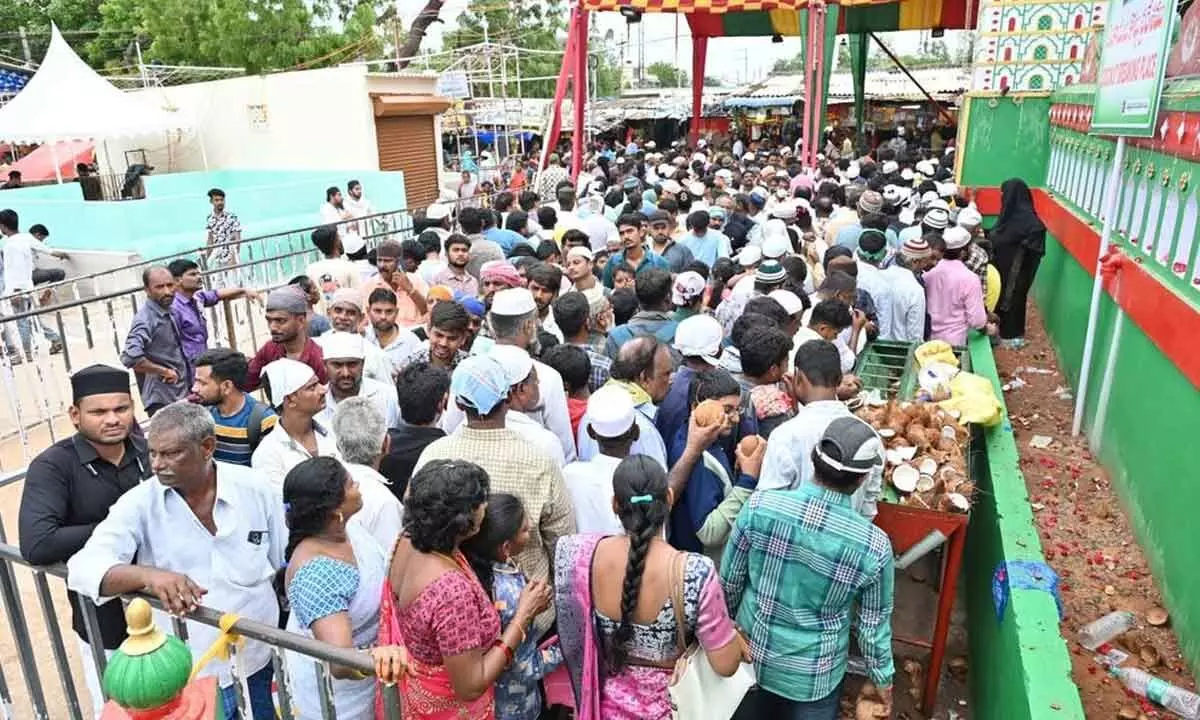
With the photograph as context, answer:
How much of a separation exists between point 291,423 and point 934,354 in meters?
3.87

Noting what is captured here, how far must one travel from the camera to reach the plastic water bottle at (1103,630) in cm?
358

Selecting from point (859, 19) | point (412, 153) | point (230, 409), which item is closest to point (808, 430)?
point (230, 409)

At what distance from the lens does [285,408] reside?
3264 mm

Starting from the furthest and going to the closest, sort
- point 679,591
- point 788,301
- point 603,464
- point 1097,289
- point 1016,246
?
point 1016,246 → point 1097,289 → point 788,301 → point 603,464 → point 679,591

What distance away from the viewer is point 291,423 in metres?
3.28

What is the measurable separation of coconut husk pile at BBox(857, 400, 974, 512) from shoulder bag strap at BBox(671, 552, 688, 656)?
1801 millimetres

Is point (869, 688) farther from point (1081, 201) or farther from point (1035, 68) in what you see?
point (1035, 68)

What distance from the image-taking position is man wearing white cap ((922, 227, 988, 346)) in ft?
19.7

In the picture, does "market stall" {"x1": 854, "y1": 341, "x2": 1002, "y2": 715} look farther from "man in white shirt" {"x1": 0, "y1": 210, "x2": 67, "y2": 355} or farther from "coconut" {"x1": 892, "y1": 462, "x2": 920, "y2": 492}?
"man in white shirt" {"x1": 0, "y1": 210, "x2": 67, "y2": 355}

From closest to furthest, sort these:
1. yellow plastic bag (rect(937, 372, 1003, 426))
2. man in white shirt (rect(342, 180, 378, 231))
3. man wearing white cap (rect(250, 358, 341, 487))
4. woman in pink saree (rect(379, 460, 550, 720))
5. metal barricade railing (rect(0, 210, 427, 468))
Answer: woman in pink saree (rect(379, 460, 550, 720)), man wearing white cap (rect(250, 358, 341, 487)), yellow plastic bag (rect(937, 372, 1003, 426)), metal barricade railing (rect(0, 210, 427, 468)), man in white shirt (rect(342, 180, 378, 231))

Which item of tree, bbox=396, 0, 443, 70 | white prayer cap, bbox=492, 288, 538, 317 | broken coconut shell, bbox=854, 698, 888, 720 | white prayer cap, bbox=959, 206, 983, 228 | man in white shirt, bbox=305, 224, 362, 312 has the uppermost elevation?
tree, bbox=396, 0, 443, 70

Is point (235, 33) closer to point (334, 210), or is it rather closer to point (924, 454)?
point (334, 210)

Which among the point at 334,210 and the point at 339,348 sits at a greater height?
the point at 339,348

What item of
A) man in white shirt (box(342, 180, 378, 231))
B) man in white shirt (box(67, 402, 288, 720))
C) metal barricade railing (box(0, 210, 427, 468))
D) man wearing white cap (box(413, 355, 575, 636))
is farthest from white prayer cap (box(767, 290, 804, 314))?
man in white shirt (box(342, 180, 378, 231))
